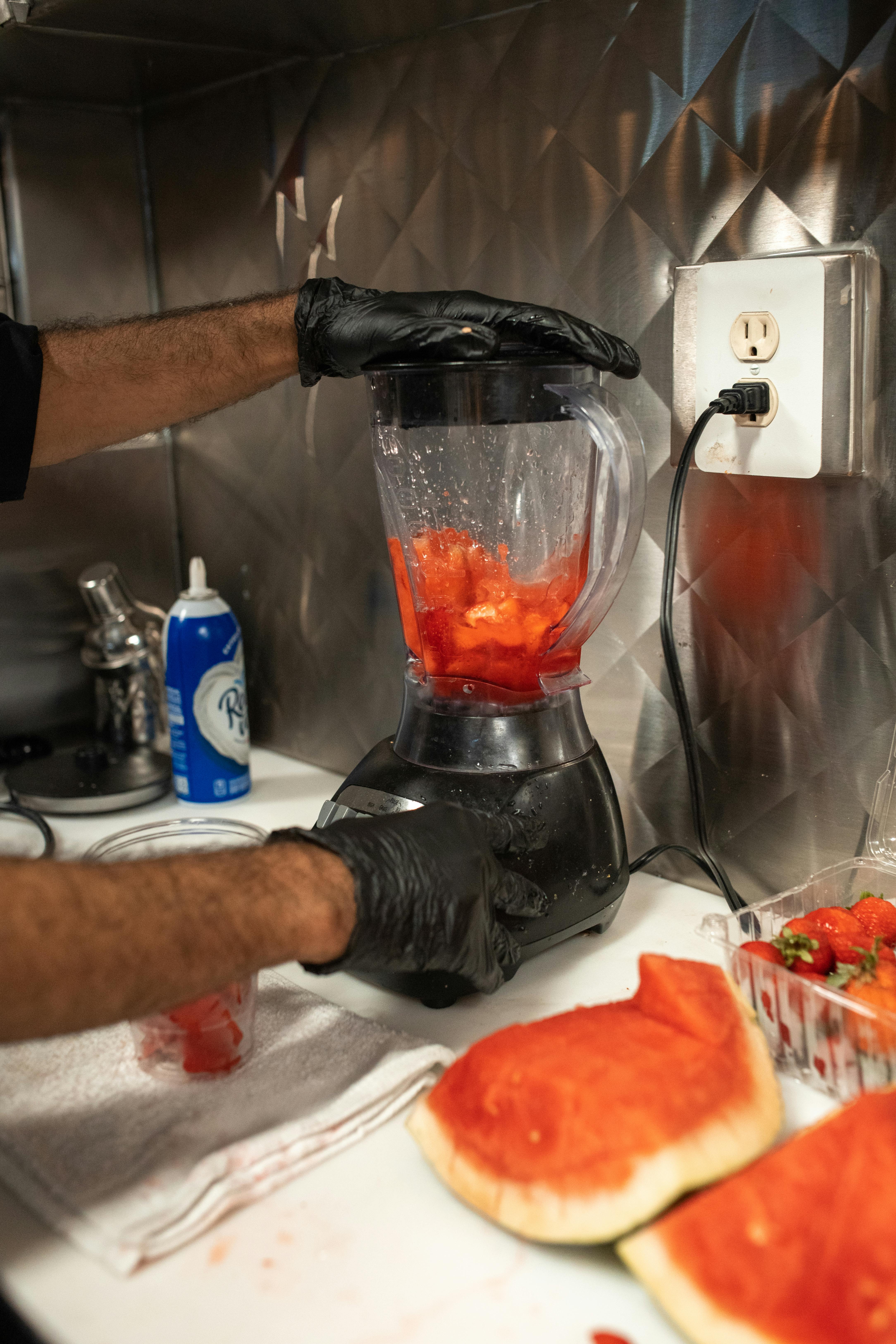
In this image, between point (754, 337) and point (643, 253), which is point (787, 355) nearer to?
point (754, 337)

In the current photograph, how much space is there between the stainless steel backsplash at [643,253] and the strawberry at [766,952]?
0.24 m

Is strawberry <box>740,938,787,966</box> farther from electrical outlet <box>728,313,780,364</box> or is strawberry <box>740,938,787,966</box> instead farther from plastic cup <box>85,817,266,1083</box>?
electrical outlet <box>728,313,780,364</box>

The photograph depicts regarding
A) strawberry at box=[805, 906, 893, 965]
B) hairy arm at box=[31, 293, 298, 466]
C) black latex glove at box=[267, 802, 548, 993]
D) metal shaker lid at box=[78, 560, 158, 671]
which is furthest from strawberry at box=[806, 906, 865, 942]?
metal shaker lid at box=[78, 560, 158, 671]

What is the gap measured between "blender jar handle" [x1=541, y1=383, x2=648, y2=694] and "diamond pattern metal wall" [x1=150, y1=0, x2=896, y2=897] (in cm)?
14

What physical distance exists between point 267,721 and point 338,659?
0.19 m

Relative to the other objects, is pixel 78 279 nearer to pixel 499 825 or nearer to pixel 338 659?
pixel 338 659

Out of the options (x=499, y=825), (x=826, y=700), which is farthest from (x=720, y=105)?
(x=499, y=825)

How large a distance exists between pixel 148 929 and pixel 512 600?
17.2 inches

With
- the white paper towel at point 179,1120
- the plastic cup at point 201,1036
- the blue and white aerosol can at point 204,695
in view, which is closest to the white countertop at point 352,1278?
the white paper towel at point 179,1120

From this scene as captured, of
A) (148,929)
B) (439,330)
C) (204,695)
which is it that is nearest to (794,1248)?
(148,929)

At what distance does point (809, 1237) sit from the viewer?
542 mm

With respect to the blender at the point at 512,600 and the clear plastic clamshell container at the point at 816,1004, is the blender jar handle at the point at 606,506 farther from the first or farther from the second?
the clear plastic clamshell container at the point at 816,1004

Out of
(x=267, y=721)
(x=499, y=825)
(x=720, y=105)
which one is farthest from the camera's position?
(x=267, y=721)

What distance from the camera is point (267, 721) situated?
160 cm
